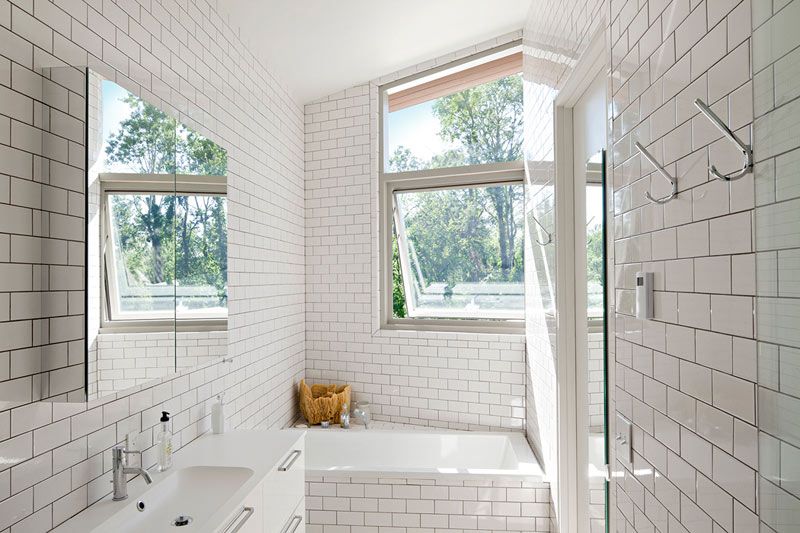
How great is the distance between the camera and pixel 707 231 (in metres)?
1.08

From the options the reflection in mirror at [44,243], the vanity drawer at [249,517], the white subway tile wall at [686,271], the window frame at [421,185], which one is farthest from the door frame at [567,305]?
the reflection in mirror at [44,243]

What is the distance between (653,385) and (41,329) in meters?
1.76

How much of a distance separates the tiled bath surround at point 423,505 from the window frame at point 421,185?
4.09 feet

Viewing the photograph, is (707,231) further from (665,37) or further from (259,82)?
(259,82)

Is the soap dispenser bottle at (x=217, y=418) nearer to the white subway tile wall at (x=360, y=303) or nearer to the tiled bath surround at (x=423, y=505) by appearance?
the tiled bath surround at (x=423, y=505)

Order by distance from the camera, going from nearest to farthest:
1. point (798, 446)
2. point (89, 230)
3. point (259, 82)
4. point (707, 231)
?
point (798, 446), point (707, 231), point (89, 230), point (259, 82)

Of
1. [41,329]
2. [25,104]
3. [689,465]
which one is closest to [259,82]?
[25,104]

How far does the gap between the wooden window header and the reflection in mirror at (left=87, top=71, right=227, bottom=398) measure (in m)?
2.12

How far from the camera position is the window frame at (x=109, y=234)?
1.54 meters

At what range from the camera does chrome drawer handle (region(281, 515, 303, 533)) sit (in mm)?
2176

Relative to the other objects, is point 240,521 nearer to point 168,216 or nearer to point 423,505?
point 168,216

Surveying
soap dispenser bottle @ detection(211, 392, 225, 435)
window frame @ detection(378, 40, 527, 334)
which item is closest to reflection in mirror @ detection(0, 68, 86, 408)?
soap dispenser bottle @ detection(211, 392, 225, 435)

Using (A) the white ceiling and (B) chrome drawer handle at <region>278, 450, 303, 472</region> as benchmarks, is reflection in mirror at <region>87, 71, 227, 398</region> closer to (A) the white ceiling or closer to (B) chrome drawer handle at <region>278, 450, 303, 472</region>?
(B) chrome drawer handle at <region>278, 450, 303, 472</region>

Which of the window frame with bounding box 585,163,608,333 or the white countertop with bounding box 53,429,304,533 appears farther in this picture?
the window frame with bounding box 585,163,608,333
